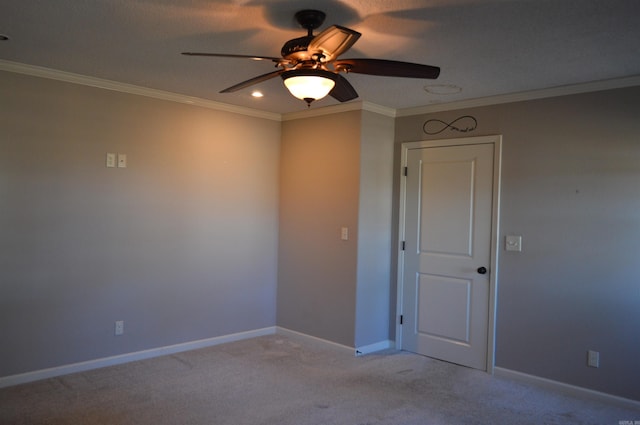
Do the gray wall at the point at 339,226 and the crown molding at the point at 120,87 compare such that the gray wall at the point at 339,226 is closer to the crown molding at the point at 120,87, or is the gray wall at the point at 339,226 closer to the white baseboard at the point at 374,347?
the white baseboard at the point at 374,347

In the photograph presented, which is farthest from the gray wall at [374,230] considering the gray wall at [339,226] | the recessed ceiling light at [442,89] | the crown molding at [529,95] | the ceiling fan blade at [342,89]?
the ceiling fan blade at [342,89]

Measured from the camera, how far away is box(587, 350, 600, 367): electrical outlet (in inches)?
137

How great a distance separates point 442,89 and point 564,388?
2.55 metres

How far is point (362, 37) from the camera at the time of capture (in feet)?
8.86

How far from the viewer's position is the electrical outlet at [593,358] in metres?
3.49

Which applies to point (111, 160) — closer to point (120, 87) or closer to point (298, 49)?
point (120, 87)

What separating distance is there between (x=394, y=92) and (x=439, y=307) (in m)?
2.03

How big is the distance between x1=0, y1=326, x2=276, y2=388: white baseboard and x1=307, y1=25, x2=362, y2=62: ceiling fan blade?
3180 mm

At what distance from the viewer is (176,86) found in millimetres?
3990

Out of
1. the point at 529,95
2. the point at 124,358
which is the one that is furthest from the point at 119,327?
the point at 529,95

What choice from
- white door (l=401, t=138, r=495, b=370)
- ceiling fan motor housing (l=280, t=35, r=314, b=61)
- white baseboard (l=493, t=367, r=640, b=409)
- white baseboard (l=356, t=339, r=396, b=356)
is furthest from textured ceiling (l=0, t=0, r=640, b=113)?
white baseboard (l=356, t=339, r=396, b=356)

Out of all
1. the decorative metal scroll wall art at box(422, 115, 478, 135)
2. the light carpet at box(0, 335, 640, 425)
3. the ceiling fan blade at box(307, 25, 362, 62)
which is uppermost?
the decorative metal scroll wall art at box(422, 115, 478, 135)

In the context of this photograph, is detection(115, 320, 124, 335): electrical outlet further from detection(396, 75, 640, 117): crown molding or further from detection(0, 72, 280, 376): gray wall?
detection(396, 75, 640, 117): crown molding

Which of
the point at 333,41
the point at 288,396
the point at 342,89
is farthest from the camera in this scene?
the point at 288,396
